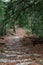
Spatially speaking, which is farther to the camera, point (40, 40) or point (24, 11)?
point (40, 40)

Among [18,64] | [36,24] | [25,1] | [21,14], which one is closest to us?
[18,64]

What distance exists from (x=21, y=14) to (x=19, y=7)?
66 centimetres

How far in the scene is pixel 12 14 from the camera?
12.0 m

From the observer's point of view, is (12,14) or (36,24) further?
(36,24)

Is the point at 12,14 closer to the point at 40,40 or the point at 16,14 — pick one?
the point at 16,14

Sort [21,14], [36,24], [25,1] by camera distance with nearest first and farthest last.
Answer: [25,1] < [21,14] < [36,24]

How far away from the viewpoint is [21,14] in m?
12.4

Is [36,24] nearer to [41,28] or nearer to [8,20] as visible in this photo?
[41,28]

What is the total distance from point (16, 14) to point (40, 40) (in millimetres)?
2824

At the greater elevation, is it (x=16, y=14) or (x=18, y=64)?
(x=16, y=14)

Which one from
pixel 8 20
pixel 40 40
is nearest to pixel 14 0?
pixel 8 20

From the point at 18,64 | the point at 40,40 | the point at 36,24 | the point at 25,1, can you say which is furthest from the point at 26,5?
the point at 18,64

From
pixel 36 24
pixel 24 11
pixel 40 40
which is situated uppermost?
pixel 24 11

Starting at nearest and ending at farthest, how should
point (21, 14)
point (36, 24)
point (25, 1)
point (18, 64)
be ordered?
1. point (18, 64)
2. point (25, 1)
3. point (21, 14)
4. point (36, 24)
